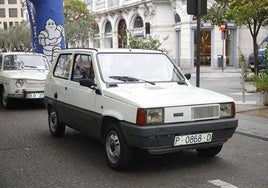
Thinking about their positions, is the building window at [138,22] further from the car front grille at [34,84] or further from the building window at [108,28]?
the car front grille at [34,84]

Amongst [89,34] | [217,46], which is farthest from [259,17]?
[89,34]

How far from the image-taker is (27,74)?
40.1 ft

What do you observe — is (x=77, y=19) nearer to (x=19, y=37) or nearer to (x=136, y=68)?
(x=19, y=37)

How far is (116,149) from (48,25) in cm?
1320

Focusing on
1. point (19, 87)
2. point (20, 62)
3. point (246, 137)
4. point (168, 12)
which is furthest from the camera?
point (168, 12)

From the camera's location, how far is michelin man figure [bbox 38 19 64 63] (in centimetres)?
1803

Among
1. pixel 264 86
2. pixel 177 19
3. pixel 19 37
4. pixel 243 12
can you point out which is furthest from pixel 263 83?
pixel 19 37

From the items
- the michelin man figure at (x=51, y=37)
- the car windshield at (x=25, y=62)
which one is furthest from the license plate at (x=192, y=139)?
the michelin man figure at (x=51, y=37)

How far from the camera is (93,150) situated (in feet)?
23.0

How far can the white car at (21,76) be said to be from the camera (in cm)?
1188

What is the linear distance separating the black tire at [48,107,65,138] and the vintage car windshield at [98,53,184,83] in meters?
1.90

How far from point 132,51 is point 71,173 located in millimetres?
2307

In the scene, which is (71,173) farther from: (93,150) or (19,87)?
(19,87)

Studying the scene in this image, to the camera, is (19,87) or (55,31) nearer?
(19,87)
